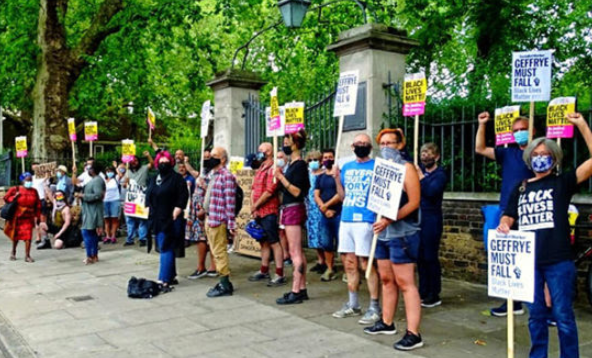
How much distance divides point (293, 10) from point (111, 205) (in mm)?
6483

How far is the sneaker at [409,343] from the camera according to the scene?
211 inches

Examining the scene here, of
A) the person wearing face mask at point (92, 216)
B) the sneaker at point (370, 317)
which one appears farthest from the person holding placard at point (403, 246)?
the person wearing face mask at point (92, 216)

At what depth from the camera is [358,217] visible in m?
6.18

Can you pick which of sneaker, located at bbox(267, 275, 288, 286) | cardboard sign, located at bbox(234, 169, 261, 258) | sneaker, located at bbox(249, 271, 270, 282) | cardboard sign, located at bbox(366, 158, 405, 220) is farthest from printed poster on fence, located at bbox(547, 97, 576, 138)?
cardboard sign, located at bbox(234, 169, 261, 258)

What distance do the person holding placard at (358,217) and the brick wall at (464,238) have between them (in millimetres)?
2269

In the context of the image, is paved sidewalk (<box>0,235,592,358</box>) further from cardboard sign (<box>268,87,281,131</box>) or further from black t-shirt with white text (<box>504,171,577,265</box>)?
cardboard sign (<box>268,87,281,131</box>)

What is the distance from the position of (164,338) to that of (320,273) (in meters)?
3.83

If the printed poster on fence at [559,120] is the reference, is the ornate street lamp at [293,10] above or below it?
above

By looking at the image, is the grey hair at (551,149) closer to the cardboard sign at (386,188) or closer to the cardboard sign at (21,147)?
the cardboard sign at (386,188)

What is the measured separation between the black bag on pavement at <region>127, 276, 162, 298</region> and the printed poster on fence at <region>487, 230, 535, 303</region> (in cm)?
487

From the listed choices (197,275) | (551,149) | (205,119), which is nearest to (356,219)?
(551,149)

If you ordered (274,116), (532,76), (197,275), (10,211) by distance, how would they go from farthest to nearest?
1. (10,211)
2. (197,275)
3. (274,116)
4. (532,76)

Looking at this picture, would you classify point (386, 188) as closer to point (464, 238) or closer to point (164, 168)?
point (464, 238)

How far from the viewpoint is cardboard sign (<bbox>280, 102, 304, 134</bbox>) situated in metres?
8.90
